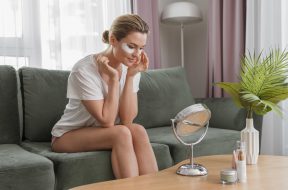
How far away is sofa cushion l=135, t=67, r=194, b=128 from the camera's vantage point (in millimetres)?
2633

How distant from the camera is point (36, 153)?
76.1 inches

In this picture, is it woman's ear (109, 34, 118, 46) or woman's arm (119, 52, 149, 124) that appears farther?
woman's arm (119, 52, 149, 124)

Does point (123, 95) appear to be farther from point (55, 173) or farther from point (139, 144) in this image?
point (55, 173)

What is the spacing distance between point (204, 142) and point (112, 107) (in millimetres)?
607

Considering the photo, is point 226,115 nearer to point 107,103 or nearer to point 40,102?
point 107,103

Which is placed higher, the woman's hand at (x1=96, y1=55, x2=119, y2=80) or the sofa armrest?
the woman's hand at (x1=96, y1=55, x2=119, y2=80)

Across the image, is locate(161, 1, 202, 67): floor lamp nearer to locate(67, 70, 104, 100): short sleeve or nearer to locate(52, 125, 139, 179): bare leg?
locate(67, 70, 104, 100): short sleeve

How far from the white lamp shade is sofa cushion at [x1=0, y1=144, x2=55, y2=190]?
6.51 ft

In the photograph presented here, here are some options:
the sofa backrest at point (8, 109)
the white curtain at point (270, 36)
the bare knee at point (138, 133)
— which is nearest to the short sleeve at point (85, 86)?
the bare knee at point (138, 133)

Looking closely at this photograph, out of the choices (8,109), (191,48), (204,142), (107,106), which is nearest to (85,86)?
(107,106)

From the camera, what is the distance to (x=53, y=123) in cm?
225

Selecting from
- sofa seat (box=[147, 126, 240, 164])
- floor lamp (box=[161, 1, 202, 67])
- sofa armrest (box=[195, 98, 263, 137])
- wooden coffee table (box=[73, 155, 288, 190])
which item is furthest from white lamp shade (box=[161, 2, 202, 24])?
wooden coffee table (box=[73, 155, 288, 190])

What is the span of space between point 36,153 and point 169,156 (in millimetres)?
665

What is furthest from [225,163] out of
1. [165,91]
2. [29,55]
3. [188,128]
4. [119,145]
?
[29,55]
